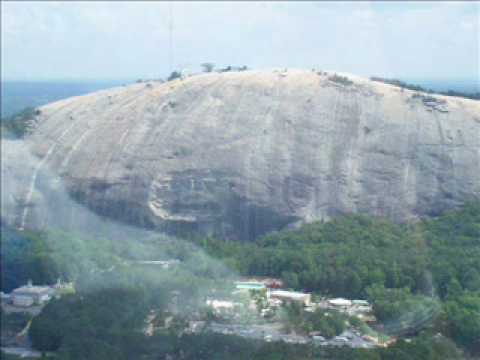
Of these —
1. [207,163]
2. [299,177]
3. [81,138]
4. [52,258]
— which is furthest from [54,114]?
[52,258]

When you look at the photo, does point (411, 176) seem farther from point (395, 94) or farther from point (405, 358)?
point (405, 358)

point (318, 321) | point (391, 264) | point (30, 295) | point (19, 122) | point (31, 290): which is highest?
point (19, 122)

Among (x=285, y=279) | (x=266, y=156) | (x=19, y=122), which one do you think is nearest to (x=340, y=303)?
(x=285, y=279)

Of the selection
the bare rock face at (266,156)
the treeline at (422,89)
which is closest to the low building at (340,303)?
the bare rock face at (266,156)

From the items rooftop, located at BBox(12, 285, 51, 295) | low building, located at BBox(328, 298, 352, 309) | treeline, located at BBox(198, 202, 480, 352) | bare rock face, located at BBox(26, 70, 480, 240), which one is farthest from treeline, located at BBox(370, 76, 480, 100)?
rooftop, located at BBox(12, 285, 51, 295)

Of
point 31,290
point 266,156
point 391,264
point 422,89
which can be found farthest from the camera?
point 422,89

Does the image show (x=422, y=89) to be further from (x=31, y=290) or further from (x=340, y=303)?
(x=31, y=290)
